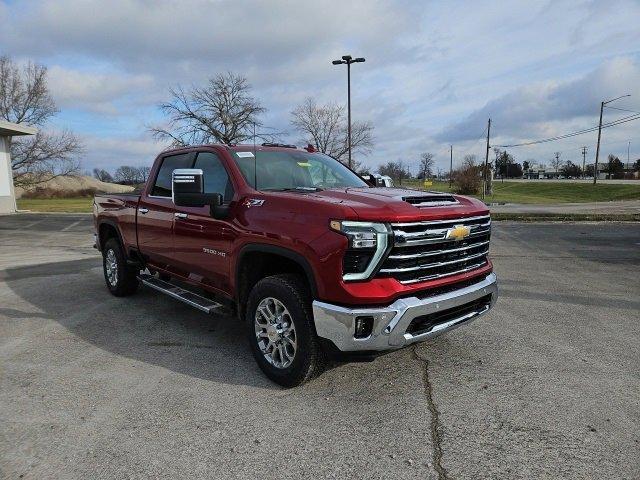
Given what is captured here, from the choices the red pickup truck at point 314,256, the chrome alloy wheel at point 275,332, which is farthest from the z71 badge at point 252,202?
the chrome alloy wheel at point 275,332

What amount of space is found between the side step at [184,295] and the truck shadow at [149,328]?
1.40 ft

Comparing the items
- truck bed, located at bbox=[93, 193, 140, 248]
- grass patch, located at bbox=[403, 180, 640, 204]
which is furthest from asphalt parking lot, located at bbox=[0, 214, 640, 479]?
grass patch, located at bbox=[403, 180, 640, 204]

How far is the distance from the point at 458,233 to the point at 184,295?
9.13ft

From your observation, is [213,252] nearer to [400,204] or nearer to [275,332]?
[275,332]

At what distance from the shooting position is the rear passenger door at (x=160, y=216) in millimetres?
5020

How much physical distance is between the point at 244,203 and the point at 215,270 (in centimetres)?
76

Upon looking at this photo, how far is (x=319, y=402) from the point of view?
339 centimetres

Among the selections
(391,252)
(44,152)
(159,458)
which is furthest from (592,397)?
(44,152)

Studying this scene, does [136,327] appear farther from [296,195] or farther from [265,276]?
[296,195]

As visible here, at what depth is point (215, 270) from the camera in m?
4.31

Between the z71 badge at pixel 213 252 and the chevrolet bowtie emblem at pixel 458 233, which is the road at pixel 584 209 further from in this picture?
the z71 badge at pixel 213 252

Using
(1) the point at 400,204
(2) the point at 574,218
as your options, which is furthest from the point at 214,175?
(2) the point at 574,218

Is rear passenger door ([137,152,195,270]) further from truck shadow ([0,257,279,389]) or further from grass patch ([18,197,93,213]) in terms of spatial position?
grass patch ([18,197,93,213])

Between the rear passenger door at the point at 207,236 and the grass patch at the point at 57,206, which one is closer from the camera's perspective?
the rear passenger door at the point at 207,236
